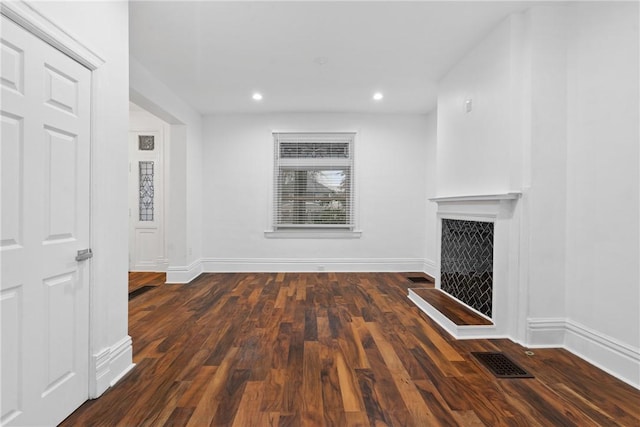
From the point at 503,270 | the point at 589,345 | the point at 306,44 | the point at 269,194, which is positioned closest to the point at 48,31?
the point at 306,44

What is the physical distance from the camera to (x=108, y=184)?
1993mm

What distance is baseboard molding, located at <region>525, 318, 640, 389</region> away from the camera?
2.00 m

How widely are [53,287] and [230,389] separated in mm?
1160

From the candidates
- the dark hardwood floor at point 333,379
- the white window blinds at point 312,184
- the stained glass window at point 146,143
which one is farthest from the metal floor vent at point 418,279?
the stained glass window at point 146,143

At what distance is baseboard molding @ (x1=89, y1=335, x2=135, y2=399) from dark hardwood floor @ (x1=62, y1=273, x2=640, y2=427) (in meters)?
0.07

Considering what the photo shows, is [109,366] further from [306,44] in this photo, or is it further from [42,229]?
[306,44]

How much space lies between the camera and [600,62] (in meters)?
2.24

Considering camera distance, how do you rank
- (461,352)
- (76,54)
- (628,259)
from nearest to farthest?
(76,54) < (628,259) < (461,352)

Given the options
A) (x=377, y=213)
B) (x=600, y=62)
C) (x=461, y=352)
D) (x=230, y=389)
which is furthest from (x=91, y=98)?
(x=377, y=213)

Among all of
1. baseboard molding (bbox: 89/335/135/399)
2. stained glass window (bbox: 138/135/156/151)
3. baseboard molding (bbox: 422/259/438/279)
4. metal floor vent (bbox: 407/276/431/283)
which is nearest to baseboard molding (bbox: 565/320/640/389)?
metal floor vent (bbox: 407/276/431/283)

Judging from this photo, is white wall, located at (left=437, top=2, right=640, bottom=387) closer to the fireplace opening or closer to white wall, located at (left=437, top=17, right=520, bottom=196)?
white wall, located at (left=437, top=17, right=520, bottom=196)

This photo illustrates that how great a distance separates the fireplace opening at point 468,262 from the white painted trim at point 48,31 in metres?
3.33

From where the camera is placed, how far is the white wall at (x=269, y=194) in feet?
17.5

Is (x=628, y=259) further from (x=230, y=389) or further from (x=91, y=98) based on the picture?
(x=91, y=98)
